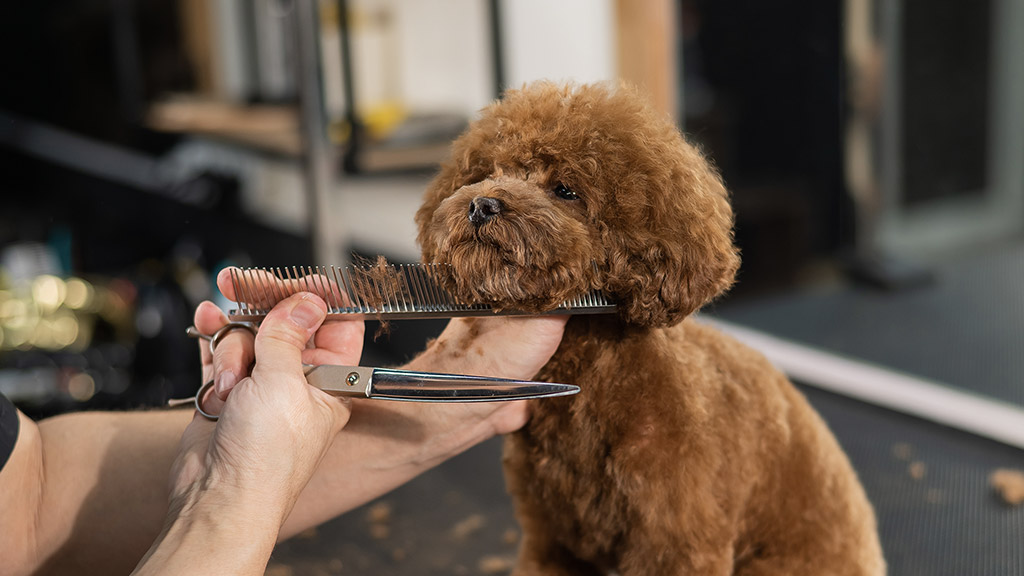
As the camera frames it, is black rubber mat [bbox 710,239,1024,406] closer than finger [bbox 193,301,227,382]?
No

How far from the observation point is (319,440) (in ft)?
2.05

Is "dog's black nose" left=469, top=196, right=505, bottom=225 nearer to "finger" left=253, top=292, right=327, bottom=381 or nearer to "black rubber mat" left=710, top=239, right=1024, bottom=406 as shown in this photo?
"finger" left=253, top=292, right=327, bottom=381

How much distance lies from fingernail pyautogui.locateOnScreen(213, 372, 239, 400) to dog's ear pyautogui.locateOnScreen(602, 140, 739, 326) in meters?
0.32

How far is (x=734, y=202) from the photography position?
6.66ft

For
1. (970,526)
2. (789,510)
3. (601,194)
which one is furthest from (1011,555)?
(601,194)

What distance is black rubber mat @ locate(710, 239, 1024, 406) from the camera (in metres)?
1.44

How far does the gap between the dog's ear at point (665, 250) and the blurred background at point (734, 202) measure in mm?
442

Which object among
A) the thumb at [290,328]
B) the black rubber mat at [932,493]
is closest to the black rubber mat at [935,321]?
the black rubber mat at [932,493]

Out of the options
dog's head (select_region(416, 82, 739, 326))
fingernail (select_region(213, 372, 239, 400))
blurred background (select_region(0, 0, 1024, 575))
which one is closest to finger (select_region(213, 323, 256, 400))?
fingernail (select_region(213, 372, 239, 400))

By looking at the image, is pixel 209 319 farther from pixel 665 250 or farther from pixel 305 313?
pixel 665 250

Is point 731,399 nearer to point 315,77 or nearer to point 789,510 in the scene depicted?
point 789,510

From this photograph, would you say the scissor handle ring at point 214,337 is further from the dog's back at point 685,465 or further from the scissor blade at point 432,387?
the dog's back at point 685,465

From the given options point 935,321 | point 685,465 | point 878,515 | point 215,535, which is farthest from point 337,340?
point 935,321

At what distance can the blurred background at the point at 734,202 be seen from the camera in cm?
108
